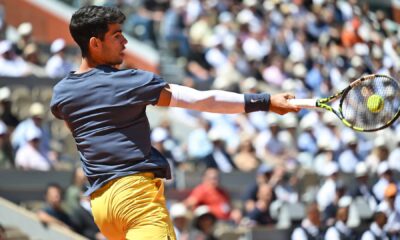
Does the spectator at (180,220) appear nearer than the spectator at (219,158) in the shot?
Yes

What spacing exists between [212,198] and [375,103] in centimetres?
695

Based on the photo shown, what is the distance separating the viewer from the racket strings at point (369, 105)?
6.28 metres

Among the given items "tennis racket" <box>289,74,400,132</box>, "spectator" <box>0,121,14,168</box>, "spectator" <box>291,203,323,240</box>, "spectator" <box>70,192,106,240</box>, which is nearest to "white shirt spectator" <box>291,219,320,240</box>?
"spectator" <box>291,203,323,240</box>

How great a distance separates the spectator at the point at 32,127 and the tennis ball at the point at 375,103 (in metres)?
7.14

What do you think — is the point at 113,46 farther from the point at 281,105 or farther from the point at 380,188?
the point at 380,188

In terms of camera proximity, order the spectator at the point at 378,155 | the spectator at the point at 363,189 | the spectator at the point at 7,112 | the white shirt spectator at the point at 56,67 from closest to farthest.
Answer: the spectator at the point at 7,112 → the spectator at the point at 363,189 → the white shirt spectator at the point at 56,67 → the spectator at the point at 378,155

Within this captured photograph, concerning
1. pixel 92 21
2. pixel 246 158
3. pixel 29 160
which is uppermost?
pixel 92 21

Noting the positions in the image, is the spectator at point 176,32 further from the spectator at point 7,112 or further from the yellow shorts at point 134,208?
the yellow shorts at point 134,208

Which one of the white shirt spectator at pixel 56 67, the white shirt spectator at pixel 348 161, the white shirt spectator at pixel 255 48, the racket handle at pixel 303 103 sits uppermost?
the racket handle at pixel 303 103

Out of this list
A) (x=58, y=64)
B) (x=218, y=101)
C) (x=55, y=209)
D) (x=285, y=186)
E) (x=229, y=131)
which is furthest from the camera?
(x=229, y=131)

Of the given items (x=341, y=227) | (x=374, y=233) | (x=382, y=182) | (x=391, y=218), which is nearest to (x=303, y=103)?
(x=341, y=227)

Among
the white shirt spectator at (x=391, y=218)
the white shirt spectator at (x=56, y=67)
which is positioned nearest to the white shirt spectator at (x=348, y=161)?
the white shirt spectator at (x=391, y=218)

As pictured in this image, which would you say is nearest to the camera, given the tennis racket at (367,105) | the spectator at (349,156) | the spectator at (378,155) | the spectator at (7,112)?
the tennis racket at (367,105)

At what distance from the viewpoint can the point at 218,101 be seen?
5691 mm
